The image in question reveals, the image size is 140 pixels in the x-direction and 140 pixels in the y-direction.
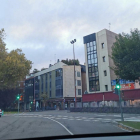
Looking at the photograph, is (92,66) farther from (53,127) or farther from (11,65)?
(53,127)

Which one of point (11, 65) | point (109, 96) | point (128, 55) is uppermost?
point (11, 65)

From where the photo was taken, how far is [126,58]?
1858cm

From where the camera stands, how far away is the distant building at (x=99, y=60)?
137 feet

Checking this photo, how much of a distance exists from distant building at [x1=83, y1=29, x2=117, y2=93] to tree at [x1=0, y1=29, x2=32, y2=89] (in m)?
13.9

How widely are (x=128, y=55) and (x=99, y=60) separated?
24825 mm

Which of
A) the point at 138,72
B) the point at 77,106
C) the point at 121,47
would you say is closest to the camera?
the point at 138,72

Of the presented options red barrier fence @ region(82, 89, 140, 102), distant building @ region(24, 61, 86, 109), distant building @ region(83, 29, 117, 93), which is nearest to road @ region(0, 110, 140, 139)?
red barrier fence @ region(82, 89, 140, 102)

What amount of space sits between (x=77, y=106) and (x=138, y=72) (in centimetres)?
2474

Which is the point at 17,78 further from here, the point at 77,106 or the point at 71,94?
the point at 71,94

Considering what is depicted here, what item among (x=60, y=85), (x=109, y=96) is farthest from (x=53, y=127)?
(x=60, y=85)

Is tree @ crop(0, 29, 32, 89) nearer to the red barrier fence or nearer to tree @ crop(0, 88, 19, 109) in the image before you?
the red barrier fence

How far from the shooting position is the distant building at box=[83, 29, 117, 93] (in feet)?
137

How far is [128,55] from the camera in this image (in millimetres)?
18484

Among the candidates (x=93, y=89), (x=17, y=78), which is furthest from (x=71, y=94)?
(x=17, y=78)
